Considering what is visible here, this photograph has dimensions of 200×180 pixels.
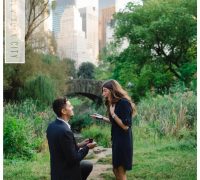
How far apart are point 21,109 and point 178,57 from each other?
171 centimetres

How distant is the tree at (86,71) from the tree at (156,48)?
20 centimetres

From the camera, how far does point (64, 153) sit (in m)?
2.14

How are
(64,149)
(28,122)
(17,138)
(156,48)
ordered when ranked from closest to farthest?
1. (64,149)
2. (156,48)
3. (17,138)
4. (28,122)

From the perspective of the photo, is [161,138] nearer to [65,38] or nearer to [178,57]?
[178,57]

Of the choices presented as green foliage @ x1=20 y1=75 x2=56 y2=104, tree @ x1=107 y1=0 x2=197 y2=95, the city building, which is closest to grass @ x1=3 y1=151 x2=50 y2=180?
green foliage @ x1=20 y1=75 x2=56 y2=104

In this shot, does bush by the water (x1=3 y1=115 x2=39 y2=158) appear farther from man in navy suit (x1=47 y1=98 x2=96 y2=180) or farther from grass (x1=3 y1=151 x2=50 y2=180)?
man in navy suit (x1=47 y1=98 x2=96 y2=180)

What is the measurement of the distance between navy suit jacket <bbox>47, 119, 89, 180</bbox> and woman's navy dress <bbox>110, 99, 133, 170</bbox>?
0.30 meters

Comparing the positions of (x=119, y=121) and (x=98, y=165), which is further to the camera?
(x=98, y=165)

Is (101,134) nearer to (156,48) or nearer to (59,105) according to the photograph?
(156,48)

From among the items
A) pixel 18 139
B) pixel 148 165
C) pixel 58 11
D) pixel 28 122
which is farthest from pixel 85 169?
pixel 28 122

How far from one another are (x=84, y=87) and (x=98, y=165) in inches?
36.0

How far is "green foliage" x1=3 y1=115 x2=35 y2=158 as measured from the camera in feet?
12.3

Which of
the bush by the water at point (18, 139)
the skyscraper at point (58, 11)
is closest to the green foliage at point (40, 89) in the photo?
the bush by the water at point (18, 139)

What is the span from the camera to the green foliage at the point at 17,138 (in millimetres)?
3734
